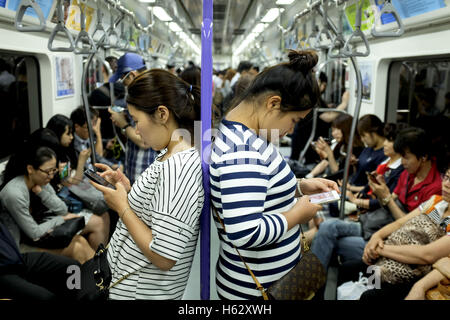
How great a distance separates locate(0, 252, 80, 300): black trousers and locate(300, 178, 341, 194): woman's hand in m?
1.13

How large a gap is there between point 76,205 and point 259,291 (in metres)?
1.32

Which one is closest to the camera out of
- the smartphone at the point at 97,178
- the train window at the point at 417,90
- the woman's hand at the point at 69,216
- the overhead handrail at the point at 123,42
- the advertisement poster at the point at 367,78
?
the smartphone at the point at 97,178

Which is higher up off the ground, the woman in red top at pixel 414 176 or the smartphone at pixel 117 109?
the smartphone at pixel 117 109

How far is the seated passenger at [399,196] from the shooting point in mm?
2363

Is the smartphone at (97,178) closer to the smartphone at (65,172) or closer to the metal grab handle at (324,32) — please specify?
the smartphone at (65,172)

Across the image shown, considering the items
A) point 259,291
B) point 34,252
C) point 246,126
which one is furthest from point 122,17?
point 34,252

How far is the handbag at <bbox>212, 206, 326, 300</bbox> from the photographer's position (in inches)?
46.7

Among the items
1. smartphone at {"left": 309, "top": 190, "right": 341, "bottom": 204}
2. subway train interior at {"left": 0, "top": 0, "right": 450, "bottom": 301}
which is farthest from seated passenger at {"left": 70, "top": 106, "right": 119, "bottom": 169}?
smartphone at {"left": 309, "top": 190, "right": 341, "bottom": 204}

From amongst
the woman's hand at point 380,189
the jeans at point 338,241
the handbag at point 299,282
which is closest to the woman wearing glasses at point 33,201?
the handbag at point 299,282

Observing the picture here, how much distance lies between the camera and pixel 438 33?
2916 mm

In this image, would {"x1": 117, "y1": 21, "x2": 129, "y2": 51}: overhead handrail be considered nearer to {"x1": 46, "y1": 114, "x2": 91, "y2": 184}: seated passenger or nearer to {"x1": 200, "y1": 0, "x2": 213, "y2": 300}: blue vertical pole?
{"x1": 46, "y1": 114, "x2": 91, "y2": 184}: seated passenger

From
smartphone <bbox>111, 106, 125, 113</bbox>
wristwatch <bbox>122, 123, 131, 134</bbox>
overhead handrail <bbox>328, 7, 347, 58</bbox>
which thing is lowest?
wristwatch <bbox>122, 123, 131, 134</bbox>

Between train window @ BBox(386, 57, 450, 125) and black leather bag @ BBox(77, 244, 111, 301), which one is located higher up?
train window @ BBox(386, 57, 450, 125)
